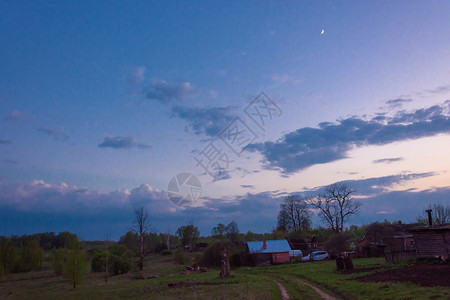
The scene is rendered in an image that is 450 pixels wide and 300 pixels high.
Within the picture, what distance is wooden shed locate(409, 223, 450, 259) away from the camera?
27161mm

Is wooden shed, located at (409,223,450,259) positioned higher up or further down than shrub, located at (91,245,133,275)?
higher up

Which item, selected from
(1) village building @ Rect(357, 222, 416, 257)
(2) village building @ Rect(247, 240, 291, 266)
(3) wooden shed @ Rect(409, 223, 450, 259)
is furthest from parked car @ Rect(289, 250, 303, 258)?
(3) wooden shed @ Rect(409, 223, 450, 259)

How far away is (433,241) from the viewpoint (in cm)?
2805

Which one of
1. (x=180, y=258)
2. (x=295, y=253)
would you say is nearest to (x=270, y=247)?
(x=295, y=253)

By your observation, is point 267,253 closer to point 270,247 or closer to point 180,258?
point 270,247

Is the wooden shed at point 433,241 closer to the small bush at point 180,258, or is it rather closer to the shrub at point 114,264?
the small bush at point 180,258

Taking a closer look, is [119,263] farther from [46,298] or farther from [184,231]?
[184,231]

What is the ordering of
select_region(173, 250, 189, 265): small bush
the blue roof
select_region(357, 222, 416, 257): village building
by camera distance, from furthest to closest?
select_region(173, 250, 189, 265): small bush, the blue roof, select_region(357, 222, 416, 257): village building

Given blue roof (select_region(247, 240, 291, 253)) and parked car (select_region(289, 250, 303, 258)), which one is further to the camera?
parked car (select_region(289, 250, 303, 258))

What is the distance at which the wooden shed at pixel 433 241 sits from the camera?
2716 cm

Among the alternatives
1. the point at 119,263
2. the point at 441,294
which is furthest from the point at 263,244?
the point at 441,294

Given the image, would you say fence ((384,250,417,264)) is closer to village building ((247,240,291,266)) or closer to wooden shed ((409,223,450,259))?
wooden shed ((409,223,450,259))

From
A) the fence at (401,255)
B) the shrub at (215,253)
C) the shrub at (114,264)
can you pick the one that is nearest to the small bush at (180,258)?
the shrub at (215,253)

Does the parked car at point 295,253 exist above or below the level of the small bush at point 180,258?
below
